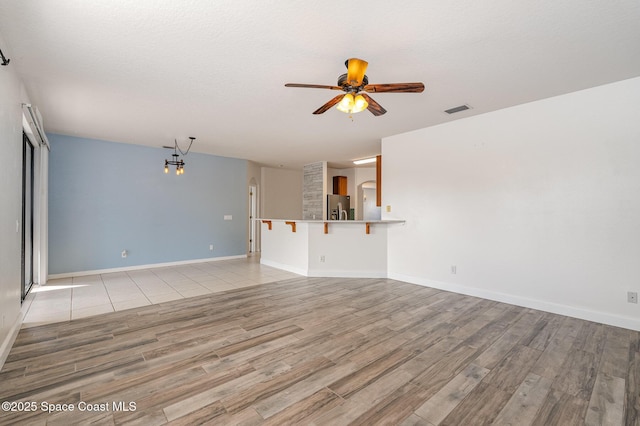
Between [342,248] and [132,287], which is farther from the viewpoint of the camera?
[342,248]

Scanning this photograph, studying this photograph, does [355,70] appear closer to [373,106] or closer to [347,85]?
[347,85]

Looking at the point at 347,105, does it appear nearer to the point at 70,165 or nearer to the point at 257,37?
the point at 257,37

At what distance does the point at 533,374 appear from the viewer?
7.23ft

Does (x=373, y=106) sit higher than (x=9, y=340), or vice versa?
(x=373, y=106)

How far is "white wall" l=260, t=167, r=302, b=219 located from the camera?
916cm

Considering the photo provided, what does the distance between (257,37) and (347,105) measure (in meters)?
0.93

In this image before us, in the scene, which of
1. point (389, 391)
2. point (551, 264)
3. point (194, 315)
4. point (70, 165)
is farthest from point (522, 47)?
point (70, 165)

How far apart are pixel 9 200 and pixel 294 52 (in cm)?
298

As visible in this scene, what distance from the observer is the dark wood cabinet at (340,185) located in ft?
31.3

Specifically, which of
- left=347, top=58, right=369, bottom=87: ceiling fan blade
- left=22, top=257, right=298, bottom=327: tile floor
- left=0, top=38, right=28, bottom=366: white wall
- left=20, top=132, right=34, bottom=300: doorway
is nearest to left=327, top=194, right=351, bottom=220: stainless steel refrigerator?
left=22, top=257, right=298, bottom=327: tile floor

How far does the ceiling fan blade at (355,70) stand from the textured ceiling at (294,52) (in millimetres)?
225

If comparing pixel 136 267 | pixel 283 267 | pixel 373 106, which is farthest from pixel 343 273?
pixel 136 267

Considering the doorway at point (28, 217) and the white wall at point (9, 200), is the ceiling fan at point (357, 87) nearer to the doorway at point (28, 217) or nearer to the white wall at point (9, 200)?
the white wall at point (9, 200)

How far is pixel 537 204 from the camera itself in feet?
12.1
